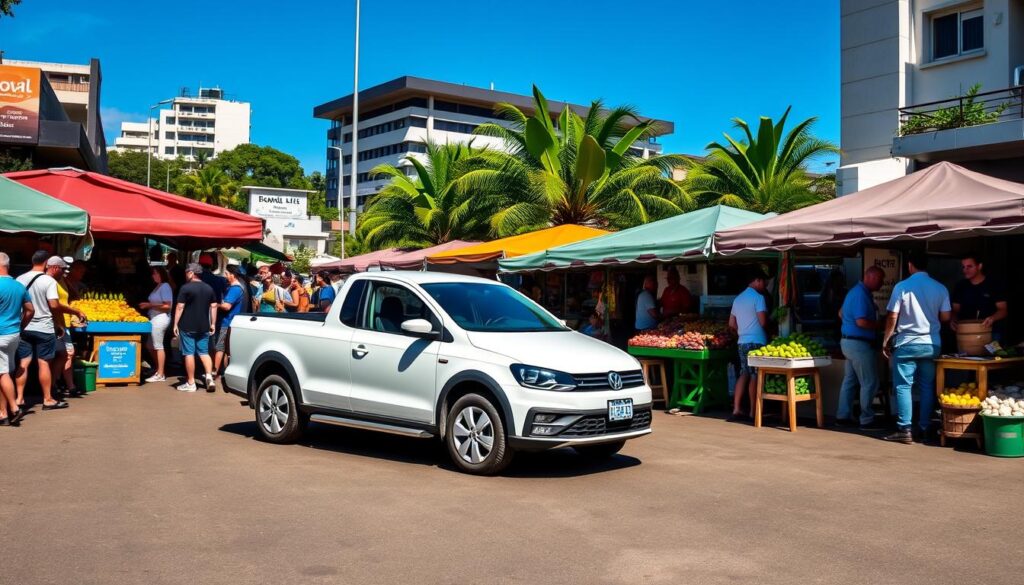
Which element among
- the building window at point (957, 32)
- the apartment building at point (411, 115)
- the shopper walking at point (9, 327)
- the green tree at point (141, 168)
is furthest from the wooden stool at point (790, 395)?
the green tree at point (141, 168)

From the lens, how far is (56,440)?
32.0ft

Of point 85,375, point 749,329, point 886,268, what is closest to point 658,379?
point 749,329

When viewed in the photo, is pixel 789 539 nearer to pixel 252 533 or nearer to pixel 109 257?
pixel 252 533

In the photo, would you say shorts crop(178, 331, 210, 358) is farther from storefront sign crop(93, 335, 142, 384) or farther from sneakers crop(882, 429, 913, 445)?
sneakers crop(882, 429, 913, 445)

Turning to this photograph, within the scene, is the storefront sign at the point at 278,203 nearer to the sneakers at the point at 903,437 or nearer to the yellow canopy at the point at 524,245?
the yellow canopy at the point at 524,245

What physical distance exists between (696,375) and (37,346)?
868cm

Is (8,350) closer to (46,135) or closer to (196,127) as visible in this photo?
(46,135)

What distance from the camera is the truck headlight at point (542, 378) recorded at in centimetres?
777

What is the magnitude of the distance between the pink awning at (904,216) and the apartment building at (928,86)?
8.28 meters

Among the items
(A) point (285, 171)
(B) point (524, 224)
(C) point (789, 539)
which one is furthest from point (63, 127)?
(A) point (285, 171)

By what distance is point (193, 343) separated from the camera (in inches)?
575

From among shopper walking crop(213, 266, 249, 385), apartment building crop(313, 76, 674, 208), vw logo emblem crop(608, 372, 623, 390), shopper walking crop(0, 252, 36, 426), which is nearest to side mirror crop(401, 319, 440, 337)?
vw logo emblem crop(608, 372, 623, 390)

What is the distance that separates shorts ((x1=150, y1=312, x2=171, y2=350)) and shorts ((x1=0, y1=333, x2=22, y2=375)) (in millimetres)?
4897

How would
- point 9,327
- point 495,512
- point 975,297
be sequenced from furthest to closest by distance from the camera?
point 975,297, point 9,327, point 495,512
